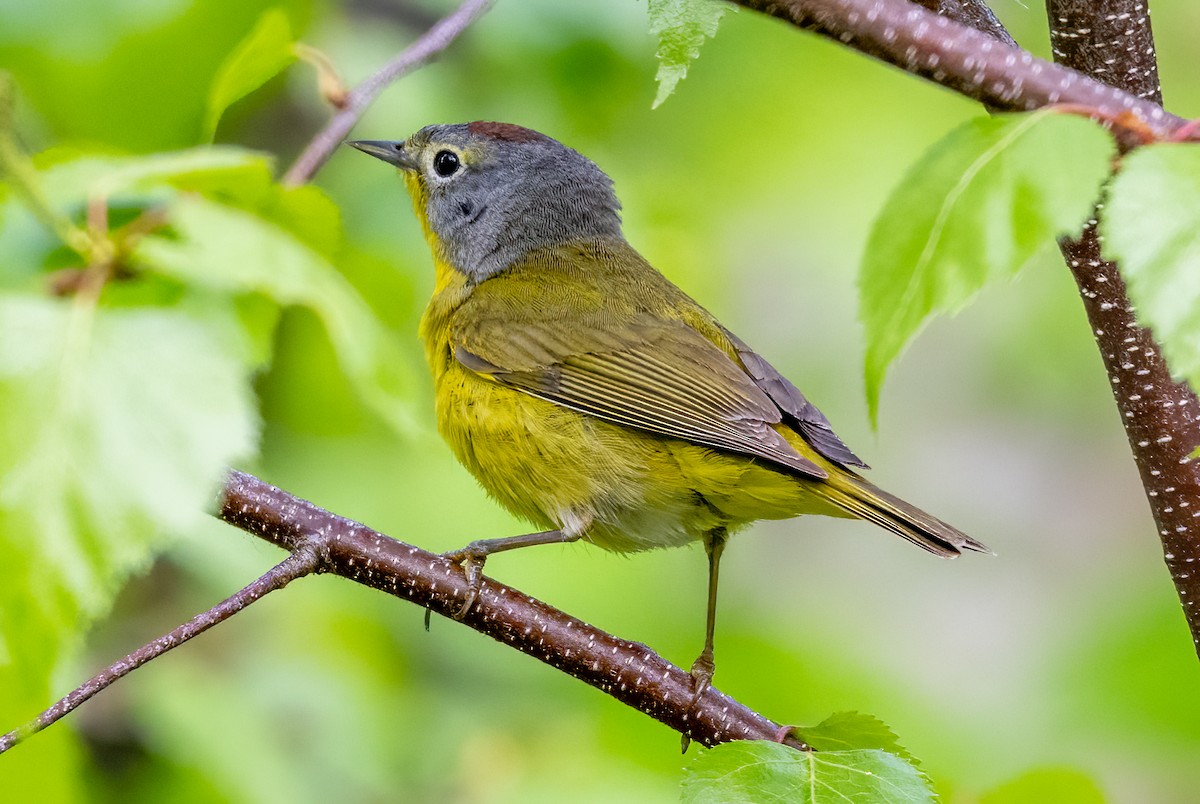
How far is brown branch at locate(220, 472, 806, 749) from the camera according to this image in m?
2.57

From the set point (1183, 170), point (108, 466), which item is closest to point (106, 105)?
point (108, 466)

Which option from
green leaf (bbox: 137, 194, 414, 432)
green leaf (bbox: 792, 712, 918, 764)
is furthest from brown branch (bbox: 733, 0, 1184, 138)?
green leaf (bbox: 792, 712, 918, 764)

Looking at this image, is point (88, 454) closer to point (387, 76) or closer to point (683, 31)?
point (683, 31)

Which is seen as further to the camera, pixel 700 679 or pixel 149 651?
pixel 700 679

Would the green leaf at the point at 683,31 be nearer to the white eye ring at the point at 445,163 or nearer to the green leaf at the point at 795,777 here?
the green leaf at the point at 795,777

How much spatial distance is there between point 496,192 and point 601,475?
5.14 ft

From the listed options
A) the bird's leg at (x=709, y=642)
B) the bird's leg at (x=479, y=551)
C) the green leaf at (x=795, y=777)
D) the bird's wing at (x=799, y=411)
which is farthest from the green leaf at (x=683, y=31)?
the bird's wing at (x=799, y=411)

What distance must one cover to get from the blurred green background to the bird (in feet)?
0.63

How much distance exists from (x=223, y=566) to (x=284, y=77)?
1.87 metres

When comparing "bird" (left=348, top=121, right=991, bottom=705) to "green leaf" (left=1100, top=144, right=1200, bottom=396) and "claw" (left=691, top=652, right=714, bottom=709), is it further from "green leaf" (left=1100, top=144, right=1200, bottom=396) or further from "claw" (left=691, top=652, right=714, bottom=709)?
"green leaf" (left=1100, top=144, right=1200, bottom=396)

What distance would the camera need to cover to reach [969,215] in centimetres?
130

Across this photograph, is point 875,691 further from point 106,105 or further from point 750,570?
point 750,570

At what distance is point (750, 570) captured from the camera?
7.89m

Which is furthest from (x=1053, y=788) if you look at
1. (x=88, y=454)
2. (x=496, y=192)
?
(x=496, y=192)
